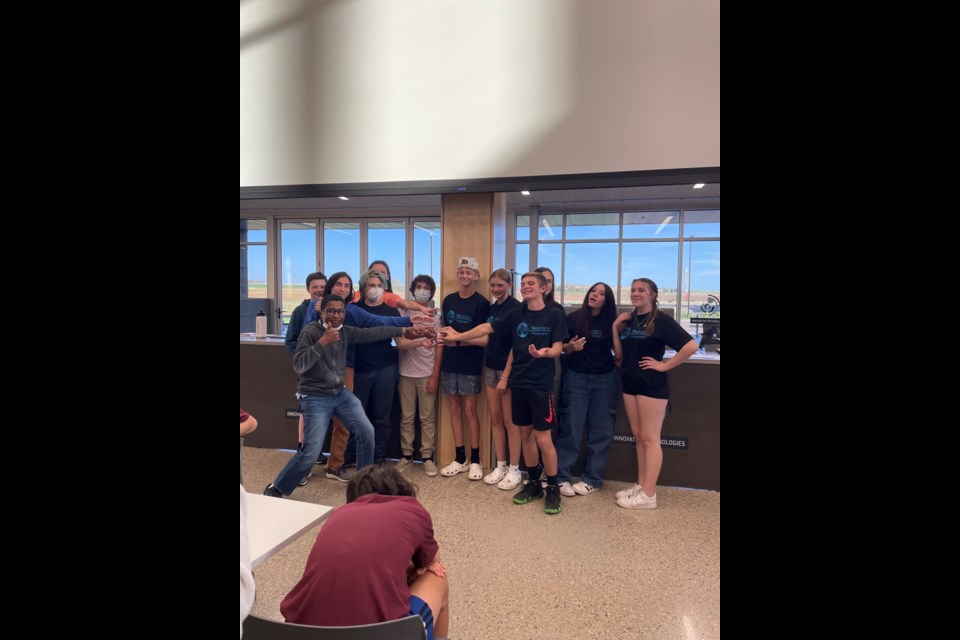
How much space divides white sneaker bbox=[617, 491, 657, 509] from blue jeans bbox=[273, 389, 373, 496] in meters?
1.91

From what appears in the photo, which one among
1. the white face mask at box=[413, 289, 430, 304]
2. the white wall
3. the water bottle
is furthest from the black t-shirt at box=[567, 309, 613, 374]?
the water bottle

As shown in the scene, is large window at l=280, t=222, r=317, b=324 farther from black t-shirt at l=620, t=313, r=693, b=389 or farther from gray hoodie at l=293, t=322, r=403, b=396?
black t-shirt at l=620, t=313, r=693, b=389

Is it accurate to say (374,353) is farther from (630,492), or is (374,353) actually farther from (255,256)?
(255,256)

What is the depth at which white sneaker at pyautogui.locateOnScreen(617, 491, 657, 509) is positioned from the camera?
11.8 feet

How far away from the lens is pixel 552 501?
356cm

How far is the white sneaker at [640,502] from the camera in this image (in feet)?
11.8

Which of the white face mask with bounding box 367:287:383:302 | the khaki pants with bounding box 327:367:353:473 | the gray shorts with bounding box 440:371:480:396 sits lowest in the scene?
the khaki pants with bounding box 327:367:353:473

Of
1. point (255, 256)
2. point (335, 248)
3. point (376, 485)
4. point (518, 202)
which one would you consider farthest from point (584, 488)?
point (255, 256)

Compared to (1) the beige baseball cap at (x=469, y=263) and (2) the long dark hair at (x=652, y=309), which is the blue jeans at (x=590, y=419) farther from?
(1) the beige baseball cap at (x=469, y=263)
